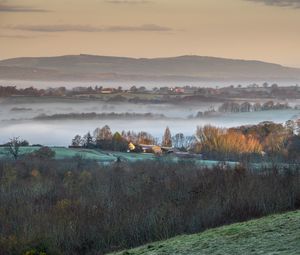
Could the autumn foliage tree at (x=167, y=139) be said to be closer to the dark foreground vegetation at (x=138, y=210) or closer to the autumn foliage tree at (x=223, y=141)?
the autumn foliage tree at (x=223, y=141)

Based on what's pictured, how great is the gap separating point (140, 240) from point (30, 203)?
2599 centimetres

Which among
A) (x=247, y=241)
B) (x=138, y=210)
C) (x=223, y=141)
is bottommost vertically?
(x=223, y=141)

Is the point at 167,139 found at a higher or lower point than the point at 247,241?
lower

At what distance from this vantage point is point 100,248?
32812 millimetres

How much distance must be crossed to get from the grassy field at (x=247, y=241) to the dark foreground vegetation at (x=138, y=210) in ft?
18.4

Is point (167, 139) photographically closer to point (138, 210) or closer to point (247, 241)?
point (138, 210)

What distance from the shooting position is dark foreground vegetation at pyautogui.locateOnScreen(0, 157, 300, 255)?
3262 centimetres

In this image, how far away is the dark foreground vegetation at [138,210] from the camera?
32.6 meters

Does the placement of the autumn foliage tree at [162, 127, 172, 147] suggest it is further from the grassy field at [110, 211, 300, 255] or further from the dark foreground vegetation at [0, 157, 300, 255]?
the grassy field at [110, 211, 300, 255]

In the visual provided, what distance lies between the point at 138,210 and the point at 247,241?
2027 cm

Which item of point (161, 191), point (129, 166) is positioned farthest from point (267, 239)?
point (129, 166)

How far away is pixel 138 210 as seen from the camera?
40.1 metres

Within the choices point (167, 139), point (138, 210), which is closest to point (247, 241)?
point (138, 210)

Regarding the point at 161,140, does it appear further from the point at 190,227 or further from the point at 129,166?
the point at 190,227
